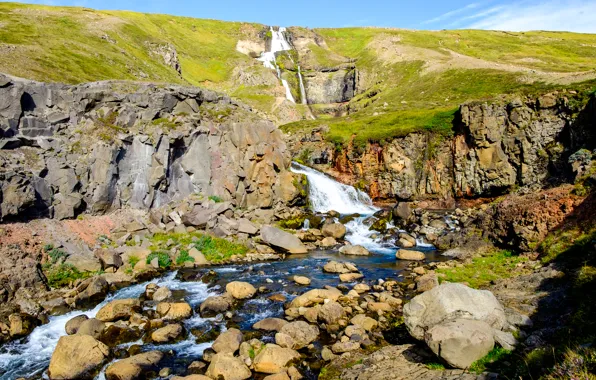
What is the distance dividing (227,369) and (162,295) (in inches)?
371

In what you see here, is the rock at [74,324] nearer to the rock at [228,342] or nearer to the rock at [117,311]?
the rock at [117,311]

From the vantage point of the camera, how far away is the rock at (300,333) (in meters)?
15.3

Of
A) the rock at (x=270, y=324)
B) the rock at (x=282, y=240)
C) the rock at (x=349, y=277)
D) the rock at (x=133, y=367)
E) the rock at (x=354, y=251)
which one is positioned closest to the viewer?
the rock at (x=133, y=367)

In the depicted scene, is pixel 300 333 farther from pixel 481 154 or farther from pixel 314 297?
pixel 481 154

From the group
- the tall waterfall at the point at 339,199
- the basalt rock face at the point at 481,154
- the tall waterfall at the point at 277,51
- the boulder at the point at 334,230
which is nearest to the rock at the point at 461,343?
the boulder at the point at 334,230

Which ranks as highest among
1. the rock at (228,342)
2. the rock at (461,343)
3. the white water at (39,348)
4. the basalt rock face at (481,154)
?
the basalt rock face at (481,154)

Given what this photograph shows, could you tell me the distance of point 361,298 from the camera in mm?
20078

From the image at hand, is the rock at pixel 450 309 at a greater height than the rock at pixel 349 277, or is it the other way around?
the rock at pixel 450 309

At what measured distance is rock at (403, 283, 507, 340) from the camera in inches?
471

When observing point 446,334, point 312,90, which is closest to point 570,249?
point 446,334

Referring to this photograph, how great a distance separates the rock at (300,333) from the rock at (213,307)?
14.6 feet

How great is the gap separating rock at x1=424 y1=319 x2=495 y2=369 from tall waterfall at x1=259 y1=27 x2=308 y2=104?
331ft

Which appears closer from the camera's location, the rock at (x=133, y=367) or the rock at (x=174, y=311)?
the rock at (x=133, y=367)

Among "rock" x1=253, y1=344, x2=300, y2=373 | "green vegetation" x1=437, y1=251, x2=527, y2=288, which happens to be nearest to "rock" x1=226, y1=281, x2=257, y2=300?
"rock" x1=253, y1=344, x2=300, y2=373
